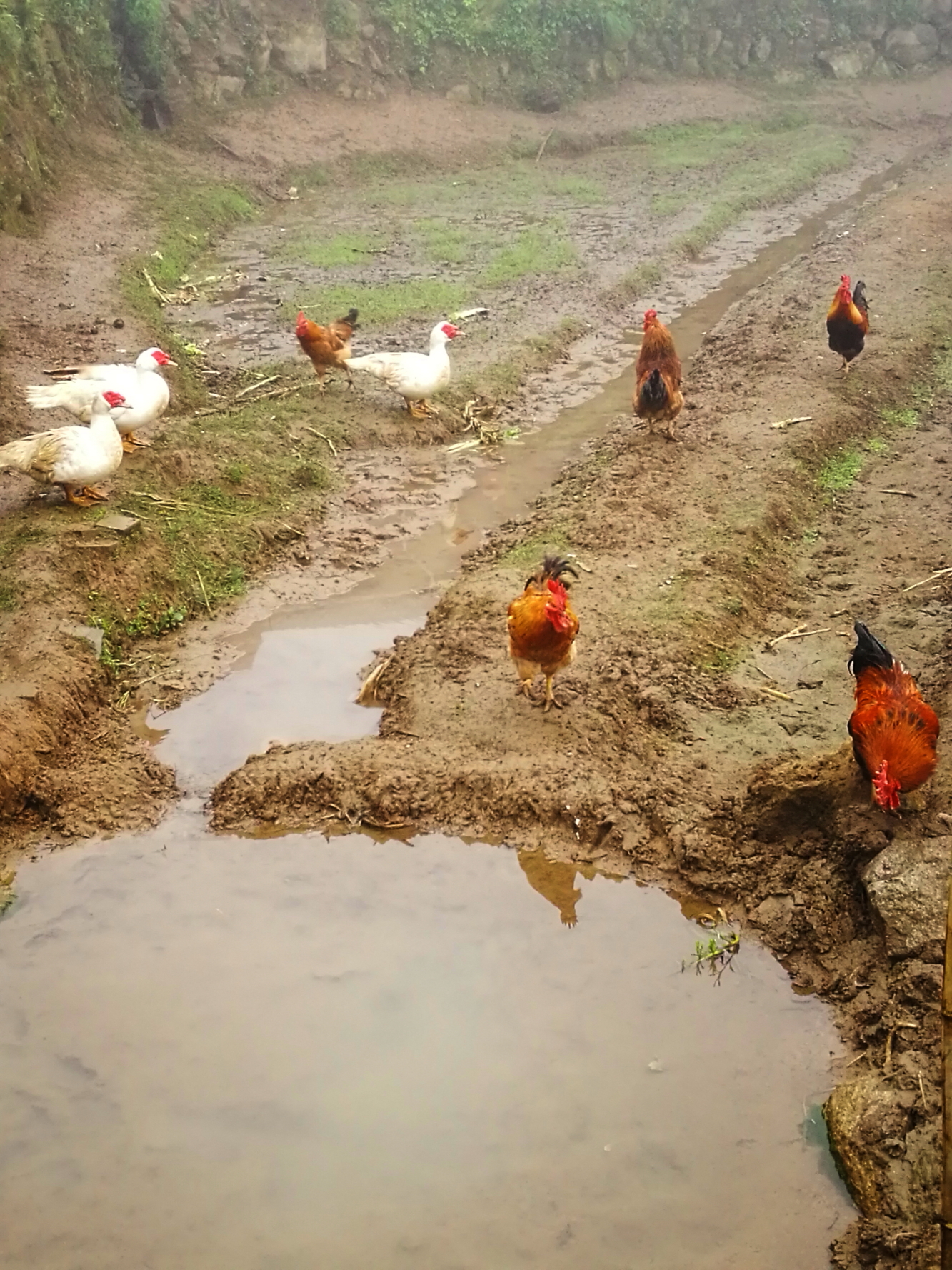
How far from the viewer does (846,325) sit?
36.3ft

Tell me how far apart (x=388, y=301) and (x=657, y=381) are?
212 inches

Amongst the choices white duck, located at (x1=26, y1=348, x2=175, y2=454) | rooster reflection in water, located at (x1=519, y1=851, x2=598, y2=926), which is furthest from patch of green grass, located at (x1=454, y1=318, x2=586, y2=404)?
rooster reflection in water, located at (x1=519, y1=851, x2=598, y2=926)

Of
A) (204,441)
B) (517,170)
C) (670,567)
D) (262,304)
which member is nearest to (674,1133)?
(670,567)

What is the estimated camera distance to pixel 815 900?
5074 mm

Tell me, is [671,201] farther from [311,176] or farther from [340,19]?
[340,19]

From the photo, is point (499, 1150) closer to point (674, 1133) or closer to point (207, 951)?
point (674, 1133)

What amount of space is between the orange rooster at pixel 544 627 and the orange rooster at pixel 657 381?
3.85 m

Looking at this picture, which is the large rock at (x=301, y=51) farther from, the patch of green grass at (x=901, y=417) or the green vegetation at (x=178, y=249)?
the patch of green grass at (x=901, y=417)

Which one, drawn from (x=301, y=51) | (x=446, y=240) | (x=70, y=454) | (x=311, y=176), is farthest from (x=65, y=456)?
(x=301, y=51)

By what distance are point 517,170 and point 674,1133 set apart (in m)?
21.2

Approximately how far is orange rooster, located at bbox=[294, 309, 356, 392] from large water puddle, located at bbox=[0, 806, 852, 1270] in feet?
21.5

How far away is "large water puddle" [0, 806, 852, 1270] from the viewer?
392 cm

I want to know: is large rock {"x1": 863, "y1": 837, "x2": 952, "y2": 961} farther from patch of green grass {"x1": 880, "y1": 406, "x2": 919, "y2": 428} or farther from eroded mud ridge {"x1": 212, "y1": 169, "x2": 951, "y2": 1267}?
patch of green grass {"x1": 880, "y1": 406, "x2": 919, "y2": 428}

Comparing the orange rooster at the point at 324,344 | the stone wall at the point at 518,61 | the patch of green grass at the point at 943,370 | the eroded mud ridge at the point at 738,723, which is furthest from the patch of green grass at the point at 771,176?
the eroded mud ridge at the point at 738,723
